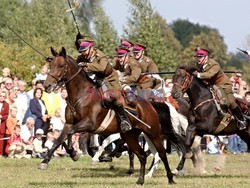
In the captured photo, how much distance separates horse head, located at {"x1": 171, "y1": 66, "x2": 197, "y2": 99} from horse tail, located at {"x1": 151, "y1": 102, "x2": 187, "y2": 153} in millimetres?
1295

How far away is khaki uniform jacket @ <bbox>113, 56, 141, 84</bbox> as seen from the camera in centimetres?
1795

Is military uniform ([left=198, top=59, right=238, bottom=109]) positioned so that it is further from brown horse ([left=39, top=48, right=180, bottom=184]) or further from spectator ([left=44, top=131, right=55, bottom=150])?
spectator ([left=44, top=131, right=55, bottom=150])

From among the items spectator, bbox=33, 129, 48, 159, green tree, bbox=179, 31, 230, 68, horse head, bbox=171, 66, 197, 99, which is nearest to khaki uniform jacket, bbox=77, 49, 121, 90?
horse head, bbox=171, 66, 197, 99

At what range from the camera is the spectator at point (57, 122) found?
2321 cm

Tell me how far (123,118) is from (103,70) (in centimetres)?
98

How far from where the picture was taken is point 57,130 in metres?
23.0

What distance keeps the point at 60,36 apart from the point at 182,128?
20512 mm

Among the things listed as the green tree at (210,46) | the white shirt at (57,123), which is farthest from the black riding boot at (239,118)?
the green tree at (210,46)

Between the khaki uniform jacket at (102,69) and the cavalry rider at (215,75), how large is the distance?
1.98 m

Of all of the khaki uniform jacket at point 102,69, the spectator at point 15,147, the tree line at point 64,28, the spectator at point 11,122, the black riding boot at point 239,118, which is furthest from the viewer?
the tree line at point 64,28

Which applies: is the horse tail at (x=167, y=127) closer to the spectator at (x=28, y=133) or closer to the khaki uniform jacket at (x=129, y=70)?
the khaki uniform jacket at (x=129, y=70)

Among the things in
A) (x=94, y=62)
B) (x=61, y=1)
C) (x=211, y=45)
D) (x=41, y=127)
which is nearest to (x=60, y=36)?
(x=61, y=1)

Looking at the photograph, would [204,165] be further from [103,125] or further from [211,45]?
[211,45]

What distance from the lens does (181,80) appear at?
661 inches
